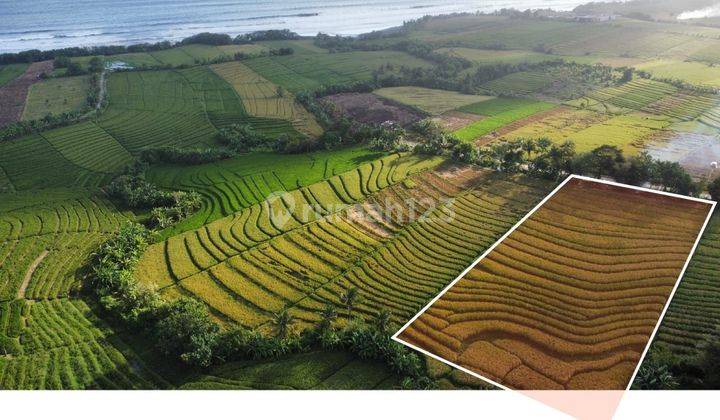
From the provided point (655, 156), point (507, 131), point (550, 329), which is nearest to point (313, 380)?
point (550, 329)

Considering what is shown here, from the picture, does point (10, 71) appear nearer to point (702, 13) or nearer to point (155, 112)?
point (155, 112)

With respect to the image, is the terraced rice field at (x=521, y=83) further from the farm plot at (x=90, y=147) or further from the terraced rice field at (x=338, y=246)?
the farm plot at (x=90, y=147)

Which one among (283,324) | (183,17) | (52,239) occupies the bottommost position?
(52,239)

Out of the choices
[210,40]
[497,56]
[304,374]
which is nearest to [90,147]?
[304,374]

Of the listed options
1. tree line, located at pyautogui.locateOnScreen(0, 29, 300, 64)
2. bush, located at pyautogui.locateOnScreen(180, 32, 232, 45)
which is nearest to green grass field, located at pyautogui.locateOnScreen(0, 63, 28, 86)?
tree line, located at pyautogui.locateOnScreen(0, 29, 300, 64)

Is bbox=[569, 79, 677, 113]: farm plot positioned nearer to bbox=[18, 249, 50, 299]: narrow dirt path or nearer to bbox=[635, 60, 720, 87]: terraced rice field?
bbox=[635, 60, 720, 87]: terraced rice field

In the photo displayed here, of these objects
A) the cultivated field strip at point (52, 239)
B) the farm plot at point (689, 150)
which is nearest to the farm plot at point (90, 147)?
the cultivated field strip at point (52, 239)
